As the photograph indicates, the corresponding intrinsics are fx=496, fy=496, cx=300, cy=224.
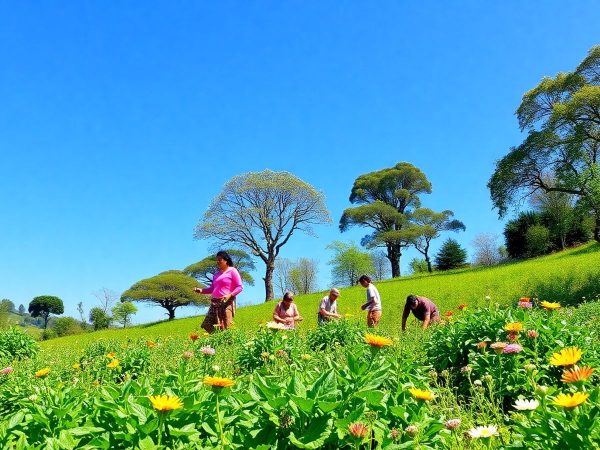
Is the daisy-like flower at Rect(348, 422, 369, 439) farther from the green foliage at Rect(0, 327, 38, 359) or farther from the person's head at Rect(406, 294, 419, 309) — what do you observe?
the green foliage at Rect(0, 327, 38, 359)

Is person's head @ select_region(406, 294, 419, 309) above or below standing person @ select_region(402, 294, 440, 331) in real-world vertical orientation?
above

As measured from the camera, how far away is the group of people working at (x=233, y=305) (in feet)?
27.2

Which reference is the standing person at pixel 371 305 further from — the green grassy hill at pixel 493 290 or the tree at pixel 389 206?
the tree at pixel 389 206

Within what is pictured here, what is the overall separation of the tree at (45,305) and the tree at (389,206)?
245 feet

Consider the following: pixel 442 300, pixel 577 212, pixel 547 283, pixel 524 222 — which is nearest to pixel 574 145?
pixel 577 212

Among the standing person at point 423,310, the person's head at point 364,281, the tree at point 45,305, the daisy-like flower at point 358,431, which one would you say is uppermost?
the tree at point 45,305

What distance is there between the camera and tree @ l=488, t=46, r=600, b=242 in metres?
20.6

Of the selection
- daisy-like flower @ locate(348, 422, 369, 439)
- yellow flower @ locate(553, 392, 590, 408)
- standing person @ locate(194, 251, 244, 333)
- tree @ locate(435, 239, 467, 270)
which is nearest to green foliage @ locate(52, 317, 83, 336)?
tree @ locate(435, 239, 467, 270)

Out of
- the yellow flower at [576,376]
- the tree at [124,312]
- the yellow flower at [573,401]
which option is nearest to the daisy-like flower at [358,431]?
the yellow flower at [573,401]

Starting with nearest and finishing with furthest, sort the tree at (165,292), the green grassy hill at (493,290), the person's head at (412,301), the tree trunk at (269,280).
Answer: the person's head at (412,301) → the green grassy hill at (493,290) → the tree trunk at (269,280) → the tree at (165,292)

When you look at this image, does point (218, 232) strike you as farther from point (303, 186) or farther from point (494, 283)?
point (494, 283)

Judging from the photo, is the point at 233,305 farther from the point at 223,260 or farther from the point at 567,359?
the point at 567,359

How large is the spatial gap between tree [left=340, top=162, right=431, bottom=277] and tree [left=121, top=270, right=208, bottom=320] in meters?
14.4

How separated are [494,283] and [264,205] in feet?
63.7
